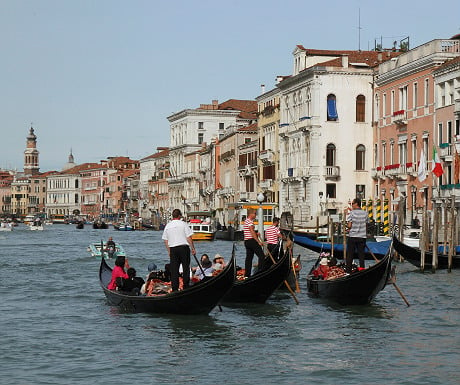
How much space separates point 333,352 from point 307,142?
31.3 meters

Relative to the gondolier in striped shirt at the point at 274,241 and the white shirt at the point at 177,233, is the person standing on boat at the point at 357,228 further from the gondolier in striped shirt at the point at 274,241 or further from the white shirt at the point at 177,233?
the white shirt at the point at 177,233

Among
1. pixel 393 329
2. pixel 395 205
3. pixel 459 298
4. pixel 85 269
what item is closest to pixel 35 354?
pixel 393 329

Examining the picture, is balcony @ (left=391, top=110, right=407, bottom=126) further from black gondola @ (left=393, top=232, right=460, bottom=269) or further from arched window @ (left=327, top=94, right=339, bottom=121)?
black gondola @ (left=393, top=232, right=460, bottom=269)

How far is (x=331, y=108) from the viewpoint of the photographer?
1596 inches

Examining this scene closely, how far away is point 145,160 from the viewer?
3585 inches

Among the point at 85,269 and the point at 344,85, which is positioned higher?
the point at 344,85

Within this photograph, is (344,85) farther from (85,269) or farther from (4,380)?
(4,380)

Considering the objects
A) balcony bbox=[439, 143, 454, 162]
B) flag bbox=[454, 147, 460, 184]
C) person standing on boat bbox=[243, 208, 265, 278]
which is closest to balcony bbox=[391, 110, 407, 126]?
balcony bbox=[439, 143, 454, 162]

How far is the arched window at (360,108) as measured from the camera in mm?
40188

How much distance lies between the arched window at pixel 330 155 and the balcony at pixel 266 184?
6.87 meters

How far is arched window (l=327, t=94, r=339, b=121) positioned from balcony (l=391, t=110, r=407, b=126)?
180 inches

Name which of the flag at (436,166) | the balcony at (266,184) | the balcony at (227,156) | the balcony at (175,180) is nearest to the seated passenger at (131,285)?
the flag at (436,166)

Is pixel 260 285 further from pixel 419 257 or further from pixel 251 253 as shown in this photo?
pixel 419 257

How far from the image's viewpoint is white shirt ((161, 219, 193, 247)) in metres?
12.0
